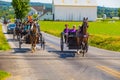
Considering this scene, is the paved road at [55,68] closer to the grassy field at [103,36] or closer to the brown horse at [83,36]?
the brown horse at [83,36]

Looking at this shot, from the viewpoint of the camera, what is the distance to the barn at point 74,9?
173125mm

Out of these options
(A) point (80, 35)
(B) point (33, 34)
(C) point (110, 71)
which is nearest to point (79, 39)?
(A) point (80, 35)

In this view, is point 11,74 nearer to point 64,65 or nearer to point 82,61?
point 64,65

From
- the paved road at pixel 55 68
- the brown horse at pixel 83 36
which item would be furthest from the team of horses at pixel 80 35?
the paved road at pixel 55 68

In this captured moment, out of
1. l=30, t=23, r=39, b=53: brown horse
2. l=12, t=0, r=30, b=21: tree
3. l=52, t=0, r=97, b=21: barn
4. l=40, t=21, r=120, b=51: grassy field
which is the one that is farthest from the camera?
l=52, t=0, r=97, b=21: barn

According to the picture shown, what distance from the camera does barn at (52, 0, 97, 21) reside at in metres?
173

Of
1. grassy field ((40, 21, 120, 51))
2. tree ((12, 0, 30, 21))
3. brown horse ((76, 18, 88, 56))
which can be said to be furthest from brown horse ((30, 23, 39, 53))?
tree ((12, 0, 30, 21))

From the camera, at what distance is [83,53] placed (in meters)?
23.9

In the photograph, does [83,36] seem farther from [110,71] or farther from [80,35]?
[110,71]

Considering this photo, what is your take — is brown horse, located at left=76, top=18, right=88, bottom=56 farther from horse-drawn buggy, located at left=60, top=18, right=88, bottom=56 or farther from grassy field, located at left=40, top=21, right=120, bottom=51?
grassy field, located at left=40, top=21, right=120, bottom=51

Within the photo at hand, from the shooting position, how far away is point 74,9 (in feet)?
576

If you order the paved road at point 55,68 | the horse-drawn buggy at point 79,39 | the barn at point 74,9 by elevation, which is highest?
the horse-drawn buggy at point 79,39

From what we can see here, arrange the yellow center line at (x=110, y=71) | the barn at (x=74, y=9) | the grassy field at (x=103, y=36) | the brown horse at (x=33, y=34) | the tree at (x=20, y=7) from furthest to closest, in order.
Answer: the barn at (x=74, y=9) → the tree at (x=20, y=7) → the grassy field at (x=103, y=36) → the brown horse at (x=33, y=34) → the yellow center line at (x=110, y=71)

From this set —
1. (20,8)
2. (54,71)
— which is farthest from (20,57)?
(20,8)
